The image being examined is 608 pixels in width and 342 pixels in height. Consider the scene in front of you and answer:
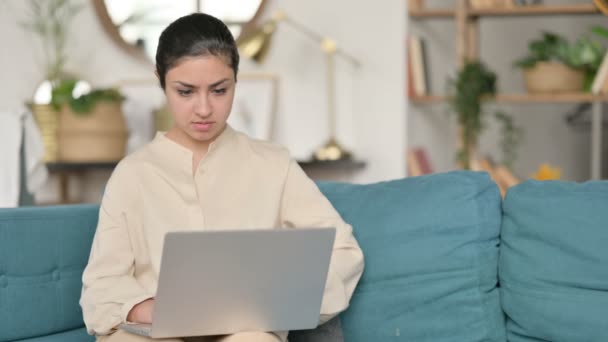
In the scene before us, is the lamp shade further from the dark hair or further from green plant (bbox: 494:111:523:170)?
the dark hair

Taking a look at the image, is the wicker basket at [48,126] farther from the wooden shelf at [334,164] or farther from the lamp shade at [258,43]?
the wooden shelf at [334,164]

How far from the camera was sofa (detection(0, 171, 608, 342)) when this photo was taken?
2.04m

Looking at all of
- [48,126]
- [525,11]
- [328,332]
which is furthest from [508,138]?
[328,332]

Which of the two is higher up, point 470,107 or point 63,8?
point 63,8

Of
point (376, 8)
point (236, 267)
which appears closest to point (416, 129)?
point (376, 8)

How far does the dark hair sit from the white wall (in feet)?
9.96

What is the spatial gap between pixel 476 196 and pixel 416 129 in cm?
302

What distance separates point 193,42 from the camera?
197 cm

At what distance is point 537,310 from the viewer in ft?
6.74

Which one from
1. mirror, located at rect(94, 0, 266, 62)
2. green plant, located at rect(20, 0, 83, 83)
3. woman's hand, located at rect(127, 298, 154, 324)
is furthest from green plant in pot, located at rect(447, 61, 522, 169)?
woman's hand, located at rect(127, 298, 154, 324)

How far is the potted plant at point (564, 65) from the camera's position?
4.63 meters

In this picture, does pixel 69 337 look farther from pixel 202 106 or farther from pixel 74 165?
pixel 74 165

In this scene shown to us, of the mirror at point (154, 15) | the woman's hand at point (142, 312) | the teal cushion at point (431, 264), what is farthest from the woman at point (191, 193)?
the mirror at point (154, 15)

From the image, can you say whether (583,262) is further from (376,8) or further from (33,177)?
(376,8)
